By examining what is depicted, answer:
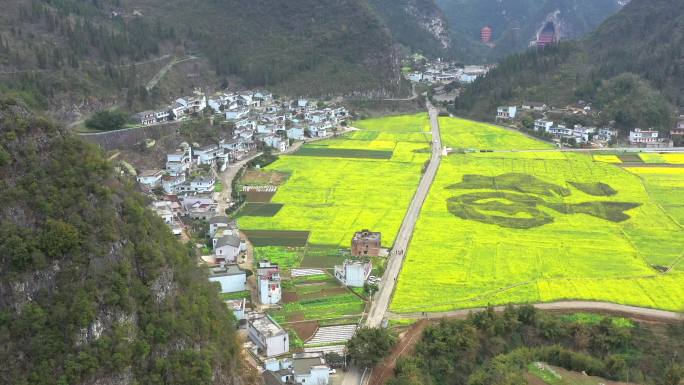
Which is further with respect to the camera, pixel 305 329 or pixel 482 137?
pixel 482 137

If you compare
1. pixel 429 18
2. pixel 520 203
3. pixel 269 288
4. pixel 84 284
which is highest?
pixel 429 18

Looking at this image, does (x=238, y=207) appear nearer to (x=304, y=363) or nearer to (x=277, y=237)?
(x=277, y=237)

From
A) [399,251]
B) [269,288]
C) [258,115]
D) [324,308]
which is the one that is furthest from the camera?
[258,115]

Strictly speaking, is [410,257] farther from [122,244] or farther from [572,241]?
[122,244]

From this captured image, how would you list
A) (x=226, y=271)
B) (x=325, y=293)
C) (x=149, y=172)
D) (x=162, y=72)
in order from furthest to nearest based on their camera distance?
(x=162, y=72) < (x=149, y=172) < (x=226, y=271) < (x=325, y=293)

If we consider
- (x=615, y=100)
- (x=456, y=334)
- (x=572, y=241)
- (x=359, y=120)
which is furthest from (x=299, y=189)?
(x=615, y=100)

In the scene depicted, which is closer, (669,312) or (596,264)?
(669,312)

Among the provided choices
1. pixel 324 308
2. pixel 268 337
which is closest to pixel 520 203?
pixel 324 308
